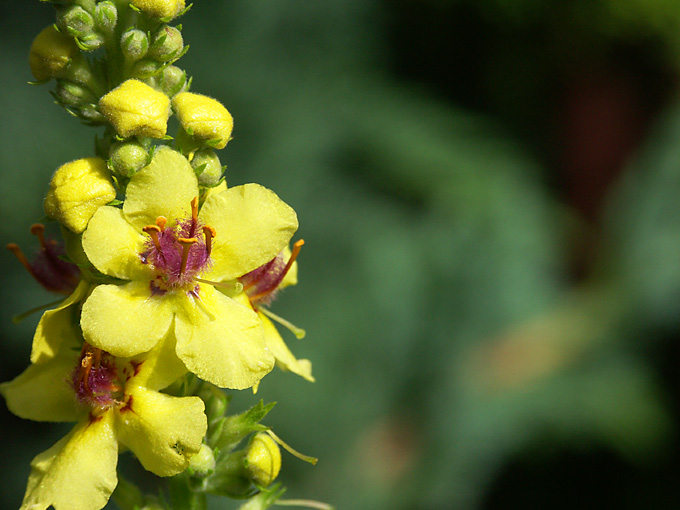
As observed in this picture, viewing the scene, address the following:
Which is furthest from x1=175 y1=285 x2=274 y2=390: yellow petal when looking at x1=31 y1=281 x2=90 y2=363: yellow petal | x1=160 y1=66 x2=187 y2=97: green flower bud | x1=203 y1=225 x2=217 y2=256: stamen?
x1=160 y1=66 x2=187 y2=97: green flower bud

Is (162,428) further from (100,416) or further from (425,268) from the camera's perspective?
(425,268)

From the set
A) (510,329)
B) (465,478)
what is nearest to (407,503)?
(465,478)

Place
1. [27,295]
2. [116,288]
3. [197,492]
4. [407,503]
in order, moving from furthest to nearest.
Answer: [27,295]
[407,503]
[197,492]
[116,288]

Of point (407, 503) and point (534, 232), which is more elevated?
point (534, 232)

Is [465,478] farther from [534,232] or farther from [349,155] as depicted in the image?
[349,155]

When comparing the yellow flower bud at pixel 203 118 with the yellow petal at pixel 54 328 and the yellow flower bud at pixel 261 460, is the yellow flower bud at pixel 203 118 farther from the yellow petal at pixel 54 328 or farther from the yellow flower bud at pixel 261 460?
the yellow flower bud at pixel 261 460

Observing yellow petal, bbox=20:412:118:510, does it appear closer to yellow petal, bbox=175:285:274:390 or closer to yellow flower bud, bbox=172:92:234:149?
yellow petal, bbox=175:285:274:390
